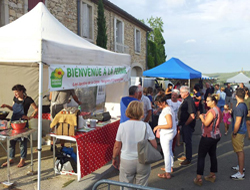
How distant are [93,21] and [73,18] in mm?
1822

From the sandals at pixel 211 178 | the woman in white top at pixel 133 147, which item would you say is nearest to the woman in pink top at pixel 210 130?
the sandals at pixel 211 178

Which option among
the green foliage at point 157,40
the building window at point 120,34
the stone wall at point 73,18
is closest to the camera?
the stone wall at point 73,18

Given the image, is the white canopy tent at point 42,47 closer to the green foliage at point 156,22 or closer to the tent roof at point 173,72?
the tent roof at point 173,72

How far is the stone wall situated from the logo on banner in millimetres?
5520

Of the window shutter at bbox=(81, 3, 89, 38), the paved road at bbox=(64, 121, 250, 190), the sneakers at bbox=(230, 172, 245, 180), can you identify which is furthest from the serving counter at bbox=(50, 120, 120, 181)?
the window shutter at bbox=(81, 3, 89, 38)

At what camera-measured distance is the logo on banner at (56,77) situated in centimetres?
338

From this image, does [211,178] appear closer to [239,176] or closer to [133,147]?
[239,176]

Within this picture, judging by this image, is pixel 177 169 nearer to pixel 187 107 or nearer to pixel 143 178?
pixel 187 107

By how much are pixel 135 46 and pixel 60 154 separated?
14857 millimetres

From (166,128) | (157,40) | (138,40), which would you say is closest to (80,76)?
(166,128)

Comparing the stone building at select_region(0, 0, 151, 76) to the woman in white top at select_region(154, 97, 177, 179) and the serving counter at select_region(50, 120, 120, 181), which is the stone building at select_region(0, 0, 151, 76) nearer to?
the serving counter at select_region(50, 120, 120, 181)

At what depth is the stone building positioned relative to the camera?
26.2 feet

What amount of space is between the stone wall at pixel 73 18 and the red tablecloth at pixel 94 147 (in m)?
5.68

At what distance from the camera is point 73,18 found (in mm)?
11023
